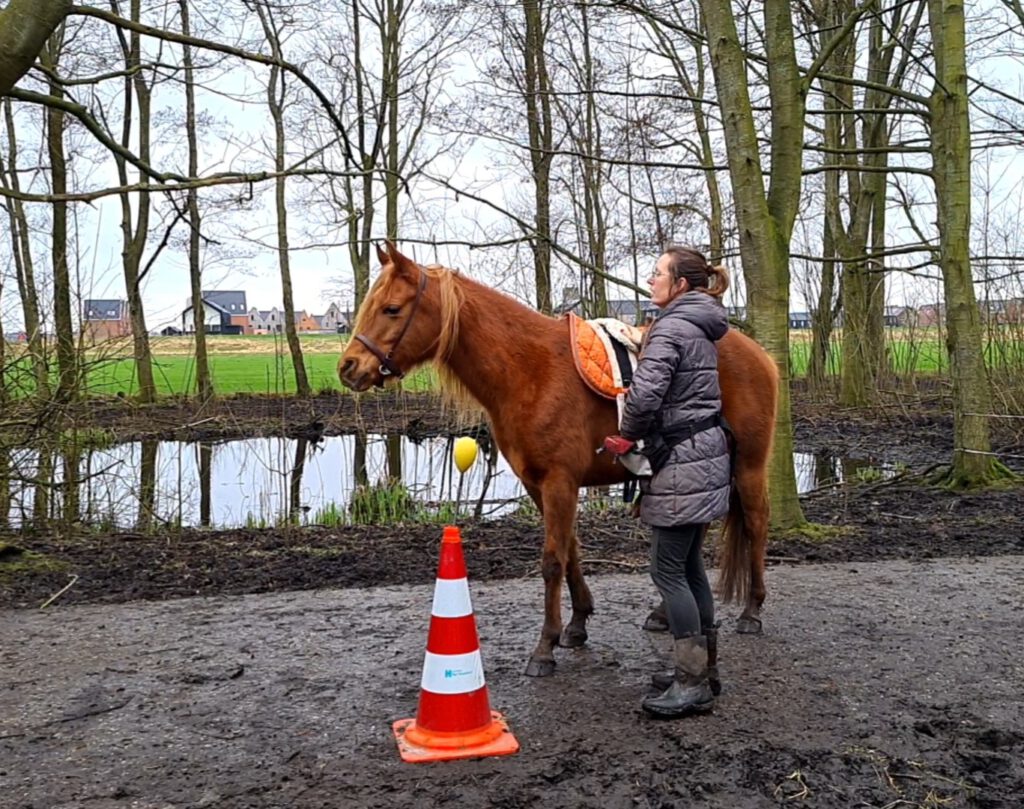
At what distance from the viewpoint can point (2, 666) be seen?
4.61m

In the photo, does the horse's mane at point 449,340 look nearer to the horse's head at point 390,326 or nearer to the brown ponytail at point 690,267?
the horse's head at point 390,326

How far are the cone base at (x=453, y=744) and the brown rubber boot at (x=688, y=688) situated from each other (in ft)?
2.12

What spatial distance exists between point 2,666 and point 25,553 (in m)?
2.52

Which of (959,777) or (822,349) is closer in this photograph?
(959,777)

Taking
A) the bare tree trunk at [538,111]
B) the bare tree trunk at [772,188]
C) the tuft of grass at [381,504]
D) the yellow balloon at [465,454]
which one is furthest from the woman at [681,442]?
the bare tree trunk at [538,111]

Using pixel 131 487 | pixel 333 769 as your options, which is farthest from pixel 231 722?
pixel 131 487

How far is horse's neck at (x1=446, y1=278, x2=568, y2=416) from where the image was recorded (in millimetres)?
4598

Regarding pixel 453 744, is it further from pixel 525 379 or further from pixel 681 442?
pixel 525 379

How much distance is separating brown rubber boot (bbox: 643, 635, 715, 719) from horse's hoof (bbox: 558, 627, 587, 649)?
0.94m

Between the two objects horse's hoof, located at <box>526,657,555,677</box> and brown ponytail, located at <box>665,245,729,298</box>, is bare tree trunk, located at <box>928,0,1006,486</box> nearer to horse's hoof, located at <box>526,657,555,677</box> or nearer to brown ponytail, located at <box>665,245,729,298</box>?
brown ponytail, located at <box>665,245,729,298</box>

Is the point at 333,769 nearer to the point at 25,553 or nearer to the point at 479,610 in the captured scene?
the point at 479,610

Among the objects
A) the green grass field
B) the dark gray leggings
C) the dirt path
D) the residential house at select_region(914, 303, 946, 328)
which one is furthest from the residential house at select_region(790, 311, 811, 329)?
the dark gray leggings

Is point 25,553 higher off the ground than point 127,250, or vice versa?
point 127,250

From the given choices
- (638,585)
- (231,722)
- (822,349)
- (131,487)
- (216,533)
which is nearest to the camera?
(231,722)
